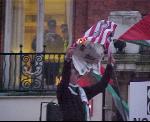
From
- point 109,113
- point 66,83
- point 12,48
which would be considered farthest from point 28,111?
point 66,83

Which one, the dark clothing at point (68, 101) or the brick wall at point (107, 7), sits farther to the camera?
the brick wall at point (107, 7)

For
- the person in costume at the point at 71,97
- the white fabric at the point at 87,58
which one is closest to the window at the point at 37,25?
the white fabric at the point at 87,58

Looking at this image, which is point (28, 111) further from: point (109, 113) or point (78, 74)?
point (78, 74)

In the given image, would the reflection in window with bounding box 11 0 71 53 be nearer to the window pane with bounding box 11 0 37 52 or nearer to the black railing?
the window pane with bounding box 11 0 37 52

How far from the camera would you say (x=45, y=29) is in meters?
13.6

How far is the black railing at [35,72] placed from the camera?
39.8 feet

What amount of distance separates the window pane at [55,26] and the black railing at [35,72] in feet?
2.71

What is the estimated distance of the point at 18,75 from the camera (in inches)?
500

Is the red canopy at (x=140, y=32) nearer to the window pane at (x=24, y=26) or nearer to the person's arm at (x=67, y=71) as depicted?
the person's arm at (x=67, y=71)

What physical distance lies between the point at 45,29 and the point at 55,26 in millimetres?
230

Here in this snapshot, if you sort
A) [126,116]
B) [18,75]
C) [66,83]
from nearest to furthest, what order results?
[66,83]
[126,116]
[18,75]

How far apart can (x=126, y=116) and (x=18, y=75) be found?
414 cm

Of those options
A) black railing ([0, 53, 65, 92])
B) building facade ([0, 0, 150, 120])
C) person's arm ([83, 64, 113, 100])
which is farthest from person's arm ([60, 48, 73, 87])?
black railing ([0, 53, 65, 92])

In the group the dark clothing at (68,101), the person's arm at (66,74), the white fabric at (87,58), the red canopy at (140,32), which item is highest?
the red canopy at (140,32)
